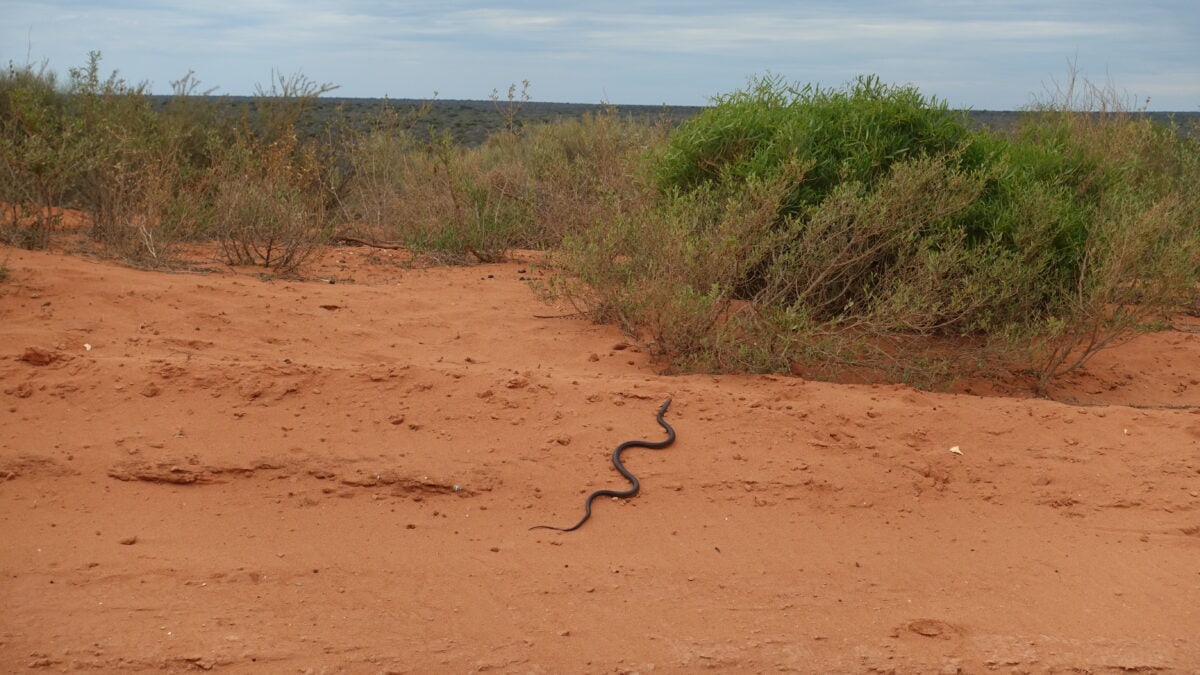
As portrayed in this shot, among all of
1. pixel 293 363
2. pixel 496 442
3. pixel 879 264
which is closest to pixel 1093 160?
pixel 879 264

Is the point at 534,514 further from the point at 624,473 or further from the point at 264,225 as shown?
the point at 264,225

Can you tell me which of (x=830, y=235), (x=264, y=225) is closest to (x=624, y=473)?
(x=830, y=235)

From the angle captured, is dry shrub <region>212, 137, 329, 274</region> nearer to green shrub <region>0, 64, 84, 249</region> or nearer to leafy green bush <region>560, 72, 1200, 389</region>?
green shrub <region>0, 64, 84, 249</region>

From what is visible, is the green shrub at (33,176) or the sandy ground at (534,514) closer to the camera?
the sandy ground at (534,514)

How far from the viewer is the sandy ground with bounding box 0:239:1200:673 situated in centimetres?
353

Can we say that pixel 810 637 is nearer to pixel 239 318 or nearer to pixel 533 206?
pixel 239 318

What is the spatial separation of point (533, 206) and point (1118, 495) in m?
6.54

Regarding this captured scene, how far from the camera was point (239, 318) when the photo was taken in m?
6.28

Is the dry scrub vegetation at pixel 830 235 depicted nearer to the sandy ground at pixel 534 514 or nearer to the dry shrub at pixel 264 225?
the dry shrub at pixel 264 225

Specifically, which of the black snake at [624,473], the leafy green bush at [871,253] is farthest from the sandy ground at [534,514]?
the leafy green bush at [871,253]

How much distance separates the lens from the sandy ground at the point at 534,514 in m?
3.53

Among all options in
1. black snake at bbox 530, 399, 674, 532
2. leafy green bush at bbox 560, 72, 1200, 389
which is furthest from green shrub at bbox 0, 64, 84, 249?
black snake at bbox 530, 399, 674, 532

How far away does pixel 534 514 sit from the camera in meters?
4.39

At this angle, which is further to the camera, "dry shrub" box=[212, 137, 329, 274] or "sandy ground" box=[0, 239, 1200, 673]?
"dry shrub" box=[212, 137, 329, 274]
